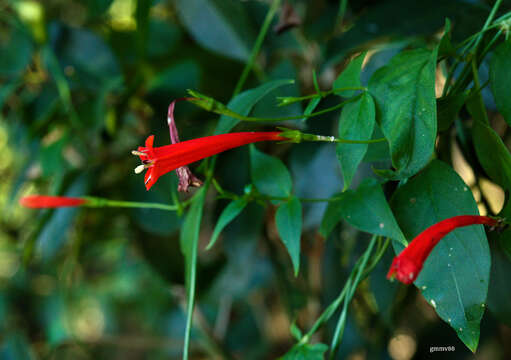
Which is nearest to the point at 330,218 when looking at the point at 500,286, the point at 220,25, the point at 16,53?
the point at 500,286

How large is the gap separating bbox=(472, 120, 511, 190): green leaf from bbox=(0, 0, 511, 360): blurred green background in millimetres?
104

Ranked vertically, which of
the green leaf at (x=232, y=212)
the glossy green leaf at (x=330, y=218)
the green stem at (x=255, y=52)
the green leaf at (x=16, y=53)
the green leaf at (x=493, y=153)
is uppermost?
the green leaf at (x=16, y=53)

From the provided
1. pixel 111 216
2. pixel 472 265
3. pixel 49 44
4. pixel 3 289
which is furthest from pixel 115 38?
pixel 3 289

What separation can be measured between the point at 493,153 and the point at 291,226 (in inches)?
4.7

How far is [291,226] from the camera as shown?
281mm

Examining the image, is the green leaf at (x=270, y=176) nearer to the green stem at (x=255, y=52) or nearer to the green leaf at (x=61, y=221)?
the green stem at (x=255, y=52)

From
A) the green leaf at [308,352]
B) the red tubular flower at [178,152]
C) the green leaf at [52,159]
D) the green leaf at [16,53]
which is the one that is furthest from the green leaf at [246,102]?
the green leaf at [16,53]

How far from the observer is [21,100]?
0.60 m

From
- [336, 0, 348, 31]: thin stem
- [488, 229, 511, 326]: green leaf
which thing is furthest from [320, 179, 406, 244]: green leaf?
[336, 0, 348, 31]: thin stem

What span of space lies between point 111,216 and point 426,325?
0.44 metres

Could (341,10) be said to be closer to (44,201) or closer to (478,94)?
(478,94)

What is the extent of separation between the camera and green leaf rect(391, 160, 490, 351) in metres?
0.23

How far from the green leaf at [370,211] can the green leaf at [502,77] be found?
3.0 inches

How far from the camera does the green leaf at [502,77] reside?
24cm
